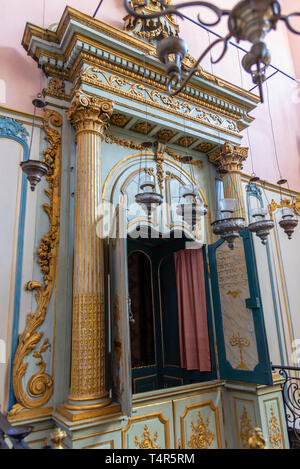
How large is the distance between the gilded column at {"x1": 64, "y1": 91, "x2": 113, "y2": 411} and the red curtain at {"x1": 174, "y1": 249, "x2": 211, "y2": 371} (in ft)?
5.34

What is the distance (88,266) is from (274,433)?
2542 mm

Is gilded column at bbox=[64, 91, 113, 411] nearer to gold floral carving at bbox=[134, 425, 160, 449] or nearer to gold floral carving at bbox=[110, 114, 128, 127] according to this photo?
gold floral carving at bbox=[110, 114, 128, 127]

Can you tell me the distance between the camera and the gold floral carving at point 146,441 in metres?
2.96

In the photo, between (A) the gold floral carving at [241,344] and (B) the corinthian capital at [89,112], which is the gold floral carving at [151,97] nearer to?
(B) the corinthian capital at [89,112]

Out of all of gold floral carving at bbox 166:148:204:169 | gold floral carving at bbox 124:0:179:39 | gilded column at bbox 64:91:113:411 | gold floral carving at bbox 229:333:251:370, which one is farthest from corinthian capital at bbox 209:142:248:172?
gold floral carving at bbox 229:333:251:370

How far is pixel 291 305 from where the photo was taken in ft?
18.0

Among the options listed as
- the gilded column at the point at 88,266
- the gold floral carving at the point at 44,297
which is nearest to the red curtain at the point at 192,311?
the gilded column at the point at 88,266

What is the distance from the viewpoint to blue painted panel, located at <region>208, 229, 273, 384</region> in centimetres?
336

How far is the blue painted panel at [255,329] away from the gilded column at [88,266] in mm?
1566

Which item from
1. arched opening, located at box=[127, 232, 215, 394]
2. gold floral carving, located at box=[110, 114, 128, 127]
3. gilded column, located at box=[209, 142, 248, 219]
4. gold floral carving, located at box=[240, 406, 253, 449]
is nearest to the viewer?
gold floral carving, located at box=[240, 406, 253, 449]

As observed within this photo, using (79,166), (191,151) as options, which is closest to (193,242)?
(191,151)

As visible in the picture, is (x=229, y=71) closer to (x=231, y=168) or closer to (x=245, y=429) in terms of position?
(x=231, y=168)
